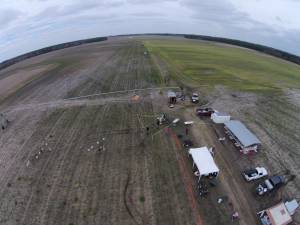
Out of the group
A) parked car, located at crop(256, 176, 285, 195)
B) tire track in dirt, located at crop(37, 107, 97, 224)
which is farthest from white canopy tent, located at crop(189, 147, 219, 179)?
tire track in dirt, located at crop(37, 107, 97, 224)

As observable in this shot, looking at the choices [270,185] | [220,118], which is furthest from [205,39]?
[270,185]

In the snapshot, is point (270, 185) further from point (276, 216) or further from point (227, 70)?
point (227, 70)

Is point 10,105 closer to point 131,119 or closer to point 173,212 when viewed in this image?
point 131,119

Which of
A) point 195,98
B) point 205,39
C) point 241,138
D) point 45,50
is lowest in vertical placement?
point 241,138

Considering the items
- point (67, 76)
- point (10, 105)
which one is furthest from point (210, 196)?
point (67, 76)

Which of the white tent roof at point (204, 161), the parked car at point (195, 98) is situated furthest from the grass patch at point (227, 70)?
the white tent roof at point (204, 161)

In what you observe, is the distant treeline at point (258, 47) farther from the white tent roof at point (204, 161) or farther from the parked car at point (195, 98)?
the white tent roof at point (204, 161)
